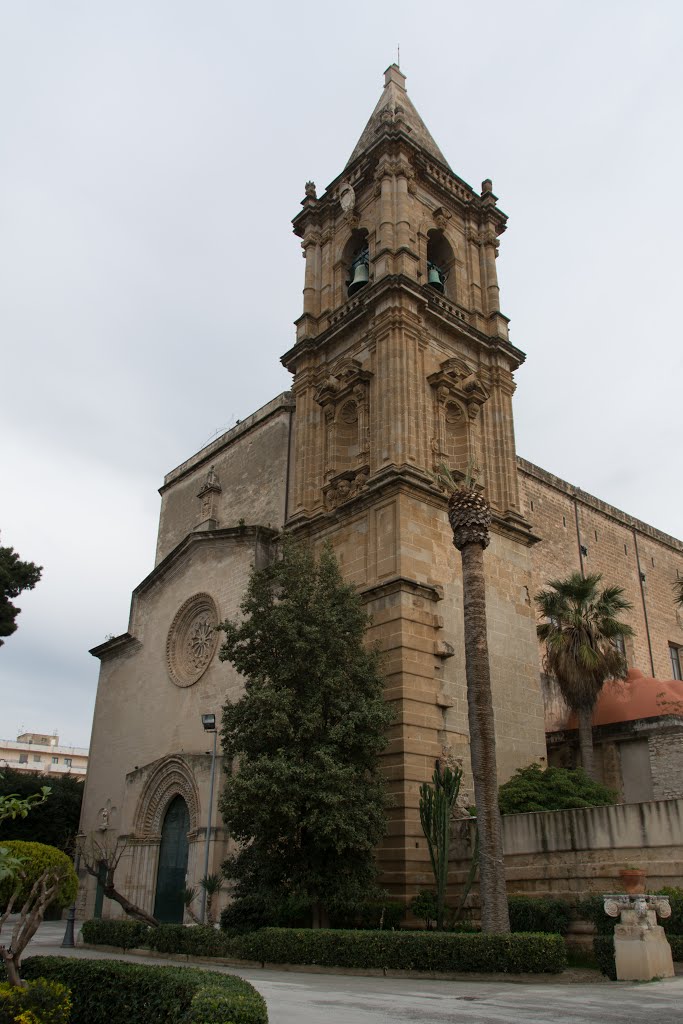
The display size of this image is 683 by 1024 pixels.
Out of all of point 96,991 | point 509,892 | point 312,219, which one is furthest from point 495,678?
point 312,219

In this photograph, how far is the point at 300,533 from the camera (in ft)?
78.9

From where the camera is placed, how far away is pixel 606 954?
11.8 m

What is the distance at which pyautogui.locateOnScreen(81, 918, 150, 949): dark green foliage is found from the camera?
1727 centimetres

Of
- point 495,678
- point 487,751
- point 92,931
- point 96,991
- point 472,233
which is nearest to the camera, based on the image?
point 96,991

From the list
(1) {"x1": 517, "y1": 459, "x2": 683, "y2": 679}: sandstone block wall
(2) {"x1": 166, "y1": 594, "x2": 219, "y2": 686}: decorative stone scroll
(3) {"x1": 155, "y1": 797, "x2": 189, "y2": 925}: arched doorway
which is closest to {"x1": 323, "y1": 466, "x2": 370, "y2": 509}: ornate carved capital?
(2) {"x1": 166, "y1": 594, "x2": 219, "y2": 686}: decorative stone scroll

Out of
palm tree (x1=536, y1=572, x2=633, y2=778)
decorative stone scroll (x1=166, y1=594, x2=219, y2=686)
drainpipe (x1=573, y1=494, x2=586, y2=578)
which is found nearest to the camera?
palm tree (x1=536, y1=572, x2=633, y2=778)

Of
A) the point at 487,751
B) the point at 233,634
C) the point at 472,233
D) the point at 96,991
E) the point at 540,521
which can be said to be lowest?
the point at 96,991

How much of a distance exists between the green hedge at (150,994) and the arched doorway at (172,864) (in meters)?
12.8

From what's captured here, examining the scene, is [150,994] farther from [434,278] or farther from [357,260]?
[357,260]

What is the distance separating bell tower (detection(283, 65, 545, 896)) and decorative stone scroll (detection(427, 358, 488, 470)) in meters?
0.05

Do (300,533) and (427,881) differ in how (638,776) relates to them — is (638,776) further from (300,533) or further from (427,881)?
(300,533)

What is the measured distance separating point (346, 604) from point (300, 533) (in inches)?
245

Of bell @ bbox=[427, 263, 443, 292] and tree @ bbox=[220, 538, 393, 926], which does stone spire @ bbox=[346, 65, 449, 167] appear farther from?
tree @ bbox=[220, 538, 393, 926]

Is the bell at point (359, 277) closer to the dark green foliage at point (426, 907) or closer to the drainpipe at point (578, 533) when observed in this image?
the drainpipe at point (578, 533)
